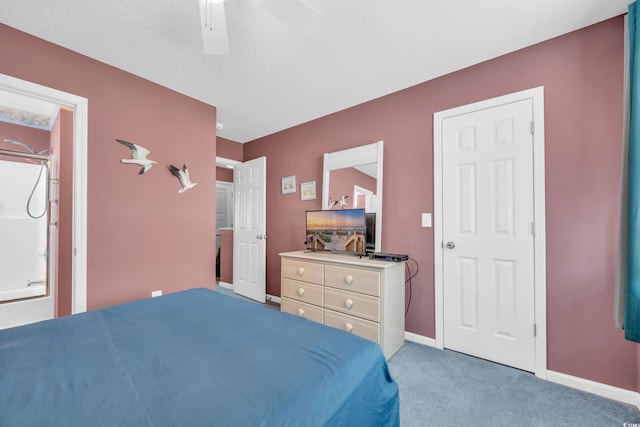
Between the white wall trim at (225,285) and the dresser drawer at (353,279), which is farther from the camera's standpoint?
the white wall trim at (225,285)

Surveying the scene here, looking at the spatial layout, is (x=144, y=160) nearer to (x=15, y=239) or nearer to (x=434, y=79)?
(x=15, y=239)

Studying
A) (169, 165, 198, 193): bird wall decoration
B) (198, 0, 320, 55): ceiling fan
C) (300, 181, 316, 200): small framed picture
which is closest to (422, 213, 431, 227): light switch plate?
(300, 181, 316, 200): small framed picture

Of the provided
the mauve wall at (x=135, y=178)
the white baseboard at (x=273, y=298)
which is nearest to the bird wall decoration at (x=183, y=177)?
the mauve wall at (x=135, y=178)

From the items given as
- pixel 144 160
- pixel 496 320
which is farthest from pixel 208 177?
pixel 496 320

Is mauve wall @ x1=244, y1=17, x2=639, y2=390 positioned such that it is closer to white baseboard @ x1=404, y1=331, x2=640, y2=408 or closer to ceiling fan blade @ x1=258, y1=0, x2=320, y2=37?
Result: white baseboard @ x1=404, y1=331, x2=640, y2=408

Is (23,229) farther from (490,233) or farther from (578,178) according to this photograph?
(578,178)

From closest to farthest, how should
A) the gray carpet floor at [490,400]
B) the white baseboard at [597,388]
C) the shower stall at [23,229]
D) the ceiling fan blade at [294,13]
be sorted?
the ceiling fan blade at [294,13]
the gray carpet floor at [490,400]
the white baseboard at [597,388]
the shower stall at [23,229]

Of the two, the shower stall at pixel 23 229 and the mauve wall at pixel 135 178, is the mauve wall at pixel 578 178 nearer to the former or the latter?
the mauve wall at pixel 135 178

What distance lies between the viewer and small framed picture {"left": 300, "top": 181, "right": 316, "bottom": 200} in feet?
11.3

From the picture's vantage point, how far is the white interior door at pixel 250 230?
12.8ft

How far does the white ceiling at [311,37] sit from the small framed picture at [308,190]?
3.88ft

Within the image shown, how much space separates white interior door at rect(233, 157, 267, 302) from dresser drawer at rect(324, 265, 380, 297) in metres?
1.68

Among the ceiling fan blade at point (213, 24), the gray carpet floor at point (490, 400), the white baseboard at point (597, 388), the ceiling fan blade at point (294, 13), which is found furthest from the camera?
the white baseboard at point (597, 388)

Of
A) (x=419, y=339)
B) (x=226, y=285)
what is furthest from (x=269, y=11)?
(x=226, y=285)
